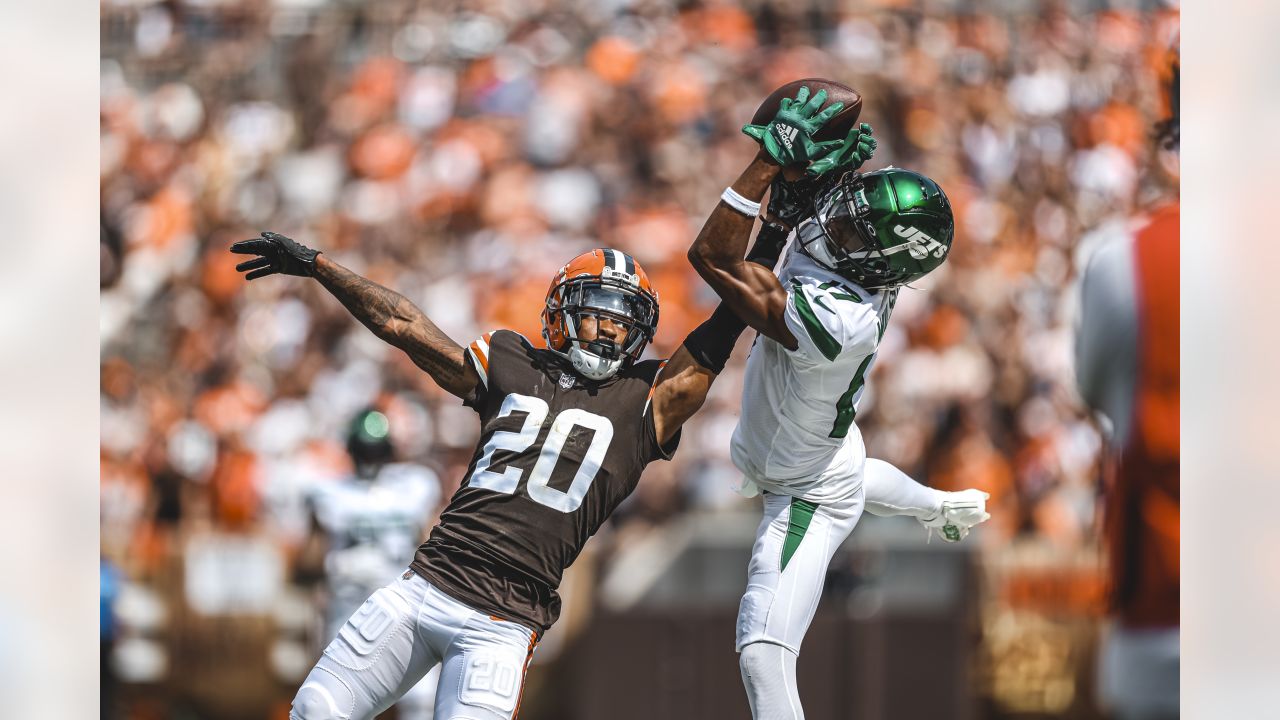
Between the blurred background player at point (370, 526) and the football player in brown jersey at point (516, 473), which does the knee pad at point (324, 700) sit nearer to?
the football player in brown jersey at point (516, 473)

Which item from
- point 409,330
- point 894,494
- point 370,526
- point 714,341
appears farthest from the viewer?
point 370,526

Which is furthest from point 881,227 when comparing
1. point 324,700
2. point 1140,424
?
point 324,700

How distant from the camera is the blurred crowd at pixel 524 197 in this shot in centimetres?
800

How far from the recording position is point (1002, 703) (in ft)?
22.3

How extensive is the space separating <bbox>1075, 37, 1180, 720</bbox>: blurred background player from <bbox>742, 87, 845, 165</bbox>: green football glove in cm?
79

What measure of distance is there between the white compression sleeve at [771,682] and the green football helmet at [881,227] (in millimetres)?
1051

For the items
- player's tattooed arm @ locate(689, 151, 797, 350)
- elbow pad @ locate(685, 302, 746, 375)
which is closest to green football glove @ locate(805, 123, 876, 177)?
player's tattooed arm @ locate(689, 151, 797, 350)

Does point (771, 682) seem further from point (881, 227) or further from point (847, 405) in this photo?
point (881, 227)

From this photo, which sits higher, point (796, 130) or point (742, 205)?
point (796, 130)

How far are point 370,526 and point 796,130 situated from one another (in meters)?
3.41

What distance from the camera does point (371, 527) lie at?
6.29 m

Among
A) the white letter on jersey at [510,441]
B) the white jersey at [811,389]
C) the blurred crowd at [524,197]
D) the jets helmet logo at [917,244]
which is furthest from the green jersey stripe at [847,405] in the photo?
the blurred crowd at [524,197]
